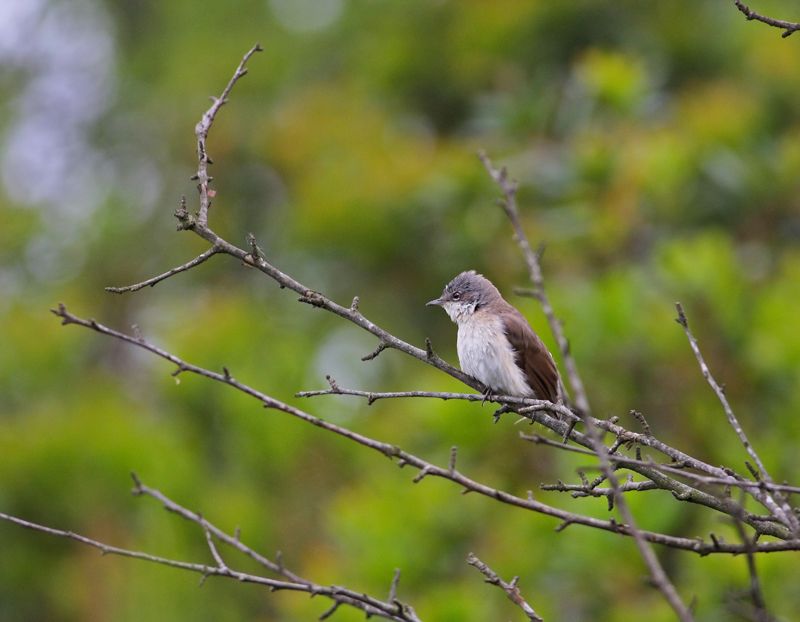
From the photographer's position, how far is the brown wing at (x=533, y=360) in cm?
516

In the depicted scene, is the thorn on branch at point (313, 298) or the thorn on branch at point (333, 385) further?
the thorn on branch at point (313, 298)

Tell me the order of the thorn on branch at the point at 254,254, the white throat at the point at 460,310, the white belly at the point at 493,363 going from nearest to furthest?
the thorn on branch at the point at 254,254 < the white belly at the point at 493,363 < the white throat at the point at 460,310

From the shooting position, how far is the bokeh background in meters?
8.21

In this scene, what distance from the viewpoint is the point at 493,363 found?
501 centimetres

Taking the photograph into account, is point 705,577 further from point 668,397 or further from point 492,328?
point 492,328

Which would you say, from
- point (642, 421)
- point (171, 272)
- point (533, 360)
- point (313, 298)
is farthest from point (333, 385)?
point (533, 360)

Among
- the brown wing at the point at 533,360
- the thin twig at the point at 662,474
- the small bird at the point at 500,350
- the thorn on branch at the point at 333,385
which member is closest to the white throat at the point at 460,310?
the small bird at the point at 500,350

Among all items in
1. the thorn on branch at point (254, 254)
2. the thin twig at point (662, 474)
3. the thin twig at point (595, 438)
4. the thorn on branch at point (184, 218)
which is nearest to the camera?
the thin twig at point (595, 438)

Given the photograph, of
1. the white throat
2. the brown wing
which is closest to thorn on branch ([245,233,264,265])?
the brown wing

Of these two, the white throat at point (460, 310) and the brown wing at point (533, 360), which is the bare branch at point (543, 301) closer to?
the brown wing at point (533, 360)

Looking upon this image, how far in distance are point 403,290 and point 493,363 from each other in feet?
21.9

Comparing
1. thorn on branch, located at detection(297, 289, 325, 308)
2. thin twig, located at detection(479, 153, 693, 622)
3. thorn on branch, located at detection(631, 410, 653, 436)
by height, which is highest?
thorn on branch, located at detection(297, 289, 325, 308)

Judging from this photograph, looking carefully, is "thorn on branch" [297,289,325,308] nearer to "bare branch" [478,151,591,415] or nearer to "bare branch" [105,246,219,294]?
"bare branch" [105,246,219,294]

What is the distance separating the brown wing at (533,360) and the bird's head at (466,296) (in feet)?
0.79
